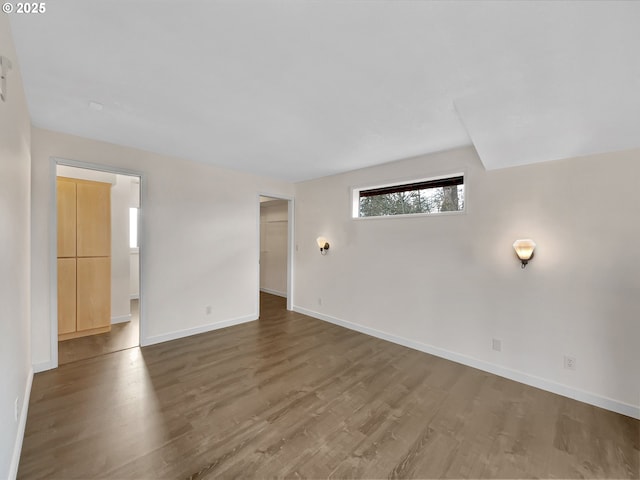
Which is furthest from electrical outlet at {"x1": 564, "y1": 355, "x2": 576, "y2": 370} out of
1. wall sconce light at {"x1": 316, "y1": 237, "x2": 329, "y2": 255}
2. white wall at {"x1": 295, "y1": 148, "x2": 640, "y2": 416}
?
wall sconce light at {"x1": 316, "y1": 237, "x2": 329, "y2": 255}

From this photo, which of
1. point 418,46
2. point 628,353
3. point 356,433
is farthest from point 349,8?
point 628,353

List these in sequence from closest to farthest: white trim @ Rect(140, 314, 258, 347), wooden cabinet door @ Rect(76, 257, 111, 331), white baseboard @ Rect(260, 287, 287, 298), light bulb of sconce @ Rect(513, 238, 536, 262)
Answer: light bulb of sconce @ Rect(513, 238, 536, 262), white trim @ Rect(140, 314, 258, 347), wooden cabinet door @ Rect(76, 257, 111, 331), white baseboard @ Rect(260, 287, 287, 298)

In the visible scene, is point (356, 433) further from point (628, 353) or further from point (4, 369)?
point (628, 353)

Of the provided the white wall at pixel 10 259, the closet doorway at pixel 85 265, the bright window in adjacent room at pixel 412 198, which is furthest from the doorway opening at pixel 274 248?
the white wall at pixel 10 259

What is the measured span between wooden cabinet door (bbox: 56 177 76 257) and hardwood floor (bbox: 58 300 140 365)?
1201mm

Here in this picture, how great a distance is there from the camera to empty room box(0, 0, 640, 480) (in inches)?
57.6

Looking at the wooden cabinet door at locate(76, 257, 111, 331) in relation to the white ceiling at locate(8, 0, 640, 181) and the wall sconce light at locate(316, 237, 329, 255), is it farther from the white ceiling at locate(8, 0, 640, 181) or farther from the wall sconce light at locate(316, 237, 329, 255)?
the wall sconce light at locate(316, 237, 329, 255)

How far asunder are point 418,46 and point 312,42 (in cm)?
61

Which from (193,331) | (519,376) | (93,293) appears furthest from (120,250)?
(519,376)

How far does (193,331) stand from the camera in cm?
381

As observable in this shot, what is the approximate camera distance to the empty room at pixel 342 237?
1.46m

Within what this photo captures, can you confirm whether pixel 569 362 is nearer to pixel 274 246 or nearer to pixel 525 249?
pixel 525 249

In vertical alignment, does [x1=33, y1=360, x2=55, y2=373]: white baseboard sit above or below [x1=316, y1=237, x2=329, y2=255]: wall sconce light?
below

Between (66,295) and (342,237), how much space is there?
13.2ft
